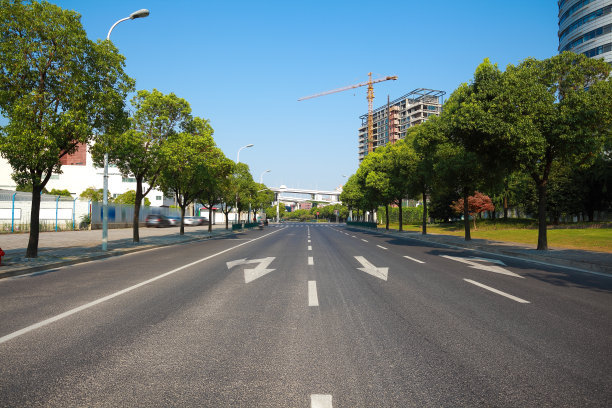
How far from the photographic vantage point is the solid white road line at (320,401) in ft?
8.90

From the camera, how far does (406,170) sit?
3017 cm

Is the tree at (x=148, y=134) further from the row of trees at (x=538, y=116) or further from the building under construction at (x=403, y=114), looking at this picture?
the building under construction at (x=403, y=114)

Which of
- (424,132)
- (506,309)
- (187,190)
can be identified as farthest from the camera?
(187,190)

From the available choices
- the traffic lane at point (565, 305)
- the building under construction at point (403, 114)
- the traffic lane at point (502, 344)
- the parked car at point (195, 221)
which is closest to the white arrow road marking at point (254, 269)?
the traffic lane at point (502, 344)

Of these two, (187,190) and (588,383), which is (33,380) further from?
(187,190)

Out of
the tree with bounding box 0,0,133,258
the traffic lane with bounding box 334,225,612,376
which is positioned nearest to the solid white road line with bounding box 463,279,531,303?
the traffic lane with bounding box 334,225,612,376

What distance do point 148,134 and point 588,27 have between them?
68.2 metres

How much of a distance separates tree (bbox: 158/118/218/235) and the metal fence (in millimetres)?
9305

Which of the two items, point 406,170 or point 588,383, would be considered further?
point 406,170

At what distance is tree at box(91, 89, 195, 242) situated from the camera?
19.4 metres

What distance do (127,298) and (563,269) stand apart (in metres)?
11.5

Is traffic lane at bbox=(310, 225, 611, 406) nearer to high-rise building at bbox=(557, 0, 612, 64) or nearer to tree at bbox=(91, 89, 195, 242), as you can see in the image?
tree at bbox=(91, 89, 195, 242)

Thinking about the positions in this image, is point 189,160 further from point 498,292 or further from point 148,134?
point 498,292

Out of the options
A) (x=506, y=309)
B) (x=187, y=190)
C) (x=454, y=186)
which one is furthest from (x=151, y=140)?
(x=506, y=309)
